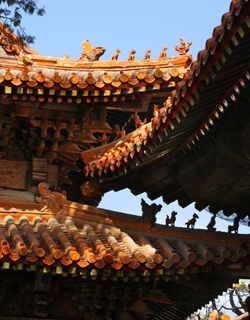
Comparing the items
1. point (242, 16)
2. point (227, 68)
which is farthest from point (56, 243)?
point (242, 16)

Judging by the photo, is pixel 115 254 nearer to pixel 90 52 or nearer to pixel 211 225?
pixel 211 225

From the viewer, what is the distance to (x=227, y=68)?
11164 millimetres

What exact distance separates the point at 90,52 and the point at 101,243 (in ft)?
15.6

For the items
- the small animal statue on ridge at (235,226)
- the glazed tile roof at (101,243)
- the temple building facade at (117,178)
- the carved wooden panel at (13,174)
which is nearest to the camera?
the temple building facade at (117,178)

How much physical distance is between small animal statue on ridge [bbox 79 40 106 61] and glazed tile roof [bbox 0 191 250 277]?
3.12 m

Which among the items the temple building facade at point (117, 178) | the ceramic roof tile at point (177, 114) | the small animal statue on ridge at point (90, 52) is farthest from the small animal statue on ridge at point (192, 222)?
the small animal statue on ridge at point (90, 52)

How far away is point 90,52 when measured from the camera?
17.6m

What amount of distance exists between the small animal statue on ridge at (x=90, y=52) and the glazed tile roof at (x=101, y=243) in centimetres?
312

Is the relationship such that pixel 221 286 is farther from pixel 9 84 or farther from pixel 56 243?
pixel 9 84

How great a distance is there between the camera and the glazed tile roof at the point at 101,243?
1312 centimetres

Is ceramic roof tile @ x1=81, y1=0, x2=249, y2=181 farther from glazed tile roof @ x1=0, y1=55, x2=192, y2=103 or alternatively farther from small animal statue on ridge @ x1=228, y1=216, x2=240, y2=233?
small animal statue on ridge @ x1=228, y1=216, x2=240, y2=233

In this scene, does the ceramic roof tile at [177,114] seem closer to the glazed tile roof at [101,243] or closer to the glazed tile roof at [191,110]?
the glazed tile roof at [191,110]

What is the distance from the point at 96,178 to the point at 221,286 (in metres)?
2.51

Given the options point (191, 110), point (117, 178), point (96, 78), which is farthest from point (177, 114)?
point (96, 78)
